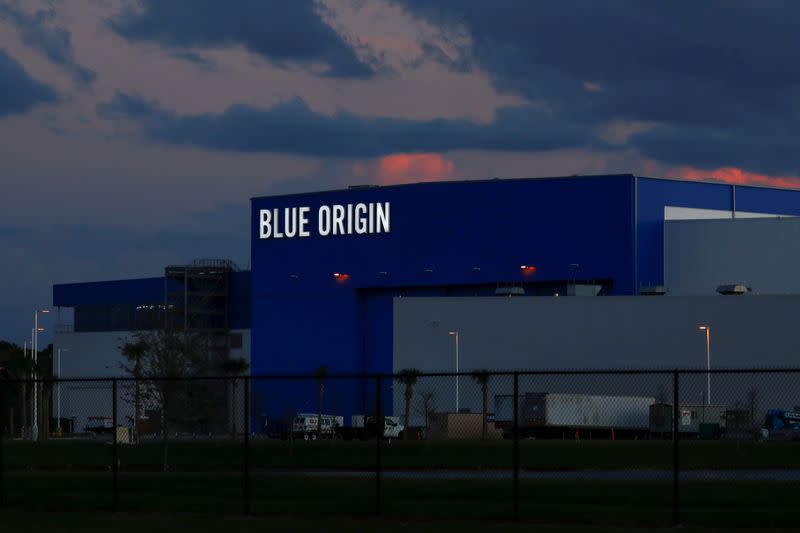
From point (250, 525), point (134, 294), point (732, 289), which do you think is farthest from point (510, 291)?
point (250, 525)

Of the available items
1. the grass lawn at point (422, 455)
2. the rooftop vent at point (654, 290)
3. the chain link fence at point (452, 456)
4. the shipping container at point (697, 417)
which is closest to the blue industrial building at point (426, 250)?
the rooftop vent at point (654, 290)

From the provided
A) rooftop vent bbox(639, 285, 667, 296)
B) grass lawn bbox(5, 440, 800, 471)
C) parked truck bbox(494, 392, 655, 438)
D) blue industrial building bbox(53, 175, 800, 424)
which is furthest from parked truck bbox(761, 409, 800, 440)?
blue industrial building bbox(53, 175, 800, 424)

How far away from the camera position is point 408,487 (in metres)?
42.9

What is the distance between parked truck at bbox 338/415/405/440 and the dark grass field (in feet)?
52.0

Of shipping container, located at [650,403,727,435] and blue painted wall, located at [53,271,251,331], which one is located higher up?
blue painted wall, located at [53,271,251,331]

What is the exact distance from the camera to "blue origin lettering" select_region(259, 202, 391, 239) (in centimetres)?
11756

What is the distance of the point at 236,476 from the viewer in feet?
164

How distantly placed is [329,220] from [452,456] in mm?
55688

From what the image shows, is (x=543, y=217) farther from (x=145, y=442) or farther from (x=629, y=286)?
(x=145, y=442)

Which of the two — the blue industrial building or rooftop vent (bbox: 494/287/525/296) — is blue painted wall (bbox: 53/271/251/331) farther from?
rooftop vent (bbox: 494/287/525/296)

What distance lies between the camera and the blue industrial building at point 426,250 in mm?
107812

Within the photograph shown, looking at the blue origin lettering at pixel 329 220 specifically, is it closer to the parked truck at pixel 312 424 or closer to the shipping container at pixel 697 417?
the parked truck at pixel 312 424

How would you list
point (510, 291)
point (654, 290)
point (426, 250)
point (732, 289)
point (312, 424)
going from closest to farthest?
point (732, 289) → point (654, 290) → point (312, 424) → point (510, 291) → point (426, 250)

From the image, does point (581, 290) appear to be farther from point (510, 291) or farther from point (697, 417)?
point (697, 417)
